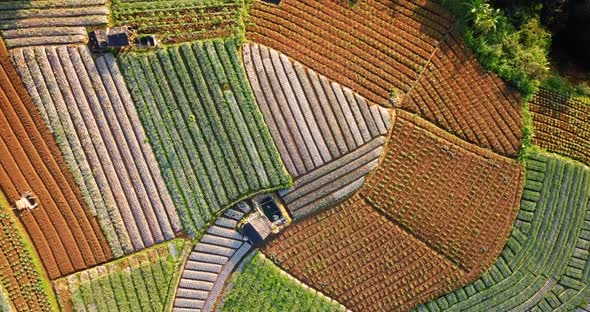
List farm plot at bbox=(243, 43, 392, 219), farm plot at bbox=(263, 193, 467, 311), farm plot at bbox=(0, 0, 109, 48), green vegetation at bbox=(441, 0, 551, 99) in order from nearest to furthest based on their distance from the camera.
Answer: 1. farm plot at bbox=(0, 0, 109, 48)
2. farm plot at bbox=(243, 43, 392, 219)
3. green vegetation at bbox=(441, 0, 551, 99)
4. farm plot at bbox=(263, 193, 467, 311)

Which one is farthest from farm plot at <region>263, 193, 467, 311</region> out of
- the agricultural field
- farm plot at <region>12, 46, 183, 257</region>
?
farm plot at <region>12, 46, 183, 257</region>

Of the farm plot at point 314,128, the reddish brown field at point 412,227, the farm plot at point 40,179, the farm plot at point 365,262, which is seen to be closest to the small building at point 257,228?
the reddish brown field at point 412,227

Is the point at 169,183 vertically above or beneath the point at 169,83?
beneath

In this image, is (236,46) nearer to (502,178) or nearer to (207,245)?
(207,245)

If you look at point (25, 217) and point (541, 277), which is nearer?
point (25, 217)

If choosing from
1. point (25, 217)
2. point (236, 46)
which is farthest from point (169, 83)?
point (25, 217)

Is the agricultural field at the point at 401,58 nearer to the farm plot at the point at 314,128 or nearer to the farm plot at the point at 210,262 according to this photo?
the farm plot at the point at 314,128

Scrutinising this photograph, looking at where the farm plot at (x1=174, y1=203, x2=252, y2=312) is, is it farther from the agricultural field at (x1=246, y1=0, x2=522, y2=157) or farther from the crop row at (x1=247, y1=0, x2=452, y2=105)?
the agricultural field at (x1=246, y1=0, x2=522, y2=157)
